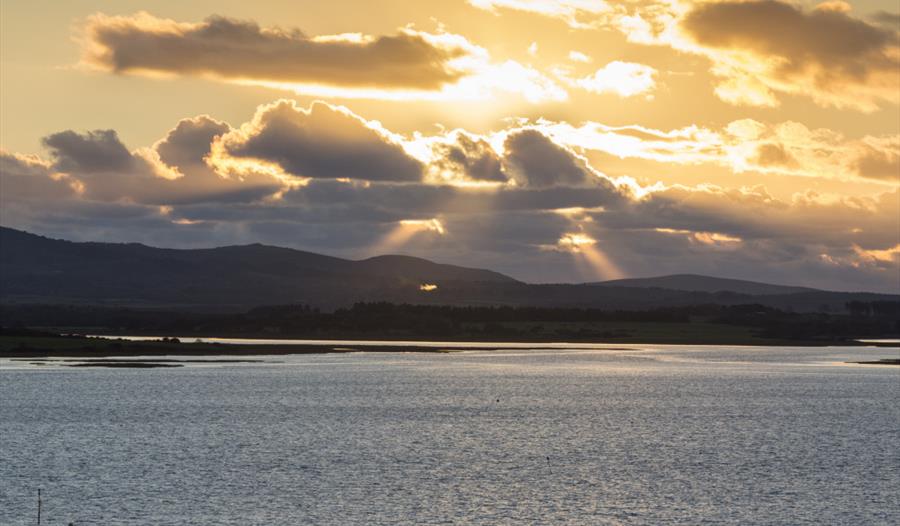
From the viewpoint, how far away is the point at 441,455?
91.6 m

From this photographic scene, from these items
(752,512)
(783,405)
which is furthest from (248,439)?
(783,405)

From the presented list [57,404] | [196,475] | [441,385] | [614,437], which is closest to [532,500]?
[196,475]

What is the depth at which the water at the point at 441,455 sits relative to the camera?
67.0 meters

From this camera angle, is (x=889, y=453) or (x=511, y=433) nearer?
(x=889, y=453)

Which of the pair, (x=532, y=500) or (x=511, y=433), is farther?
(x=511, y=433)

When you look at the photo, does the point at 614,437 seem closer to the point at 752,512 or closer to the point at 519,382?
the point at 752,512

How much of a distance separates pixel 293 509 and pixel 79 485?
15.9 m

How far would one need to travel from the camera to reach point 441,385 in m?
176

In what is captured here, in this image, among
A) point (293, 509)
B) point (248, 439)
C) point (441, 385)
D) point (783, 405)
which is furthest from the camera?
point (441, 385)

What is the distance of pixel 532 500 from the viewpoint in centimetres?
7112

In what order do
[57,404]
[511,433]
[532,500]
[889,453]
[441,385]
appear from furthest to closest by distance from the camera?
[441,385]
[57,404]
[511,433]
[889,453]
[532,500]

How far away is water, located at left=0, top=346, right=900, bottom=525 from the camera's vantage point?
67000 millimetres

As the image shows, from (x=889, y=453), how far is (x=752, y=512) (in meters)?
33.2

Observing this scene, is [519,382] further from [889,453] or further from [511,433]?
[889,453]
